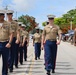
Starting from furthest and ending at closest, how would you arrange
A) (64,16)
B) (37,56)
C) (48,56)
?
(64,16) → (37,56) → (48,56)

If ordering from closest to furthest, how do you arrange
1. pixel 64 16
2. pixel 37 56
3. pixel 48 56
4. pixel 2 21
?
1. pixel 2 21
2. pixel 48 56
3. pixel 37 56
4. pixel 64 16

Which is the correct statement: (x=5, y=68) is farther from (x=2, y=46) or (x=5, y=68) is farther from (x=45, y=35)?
(x=45, y=35)

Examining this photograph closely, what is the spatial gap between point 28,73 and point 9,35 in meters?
2.37

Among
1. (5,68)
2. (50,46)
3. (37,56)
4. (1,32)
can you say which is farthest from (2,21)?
(37,56)

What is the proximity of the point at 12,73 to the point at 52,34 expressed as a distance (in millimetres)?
2100

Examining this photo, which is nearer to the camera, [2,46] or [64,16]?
[2,46]

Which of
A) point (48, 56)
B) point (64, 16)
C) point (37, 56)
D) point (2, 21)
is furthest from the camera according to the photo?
point (64, 16)

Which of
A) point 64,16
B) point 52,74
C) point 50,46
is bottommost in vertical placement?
point 52,74

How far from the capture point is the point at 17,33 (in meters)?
14.7

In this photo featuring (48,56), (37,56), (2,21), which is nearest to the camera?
(2,21)

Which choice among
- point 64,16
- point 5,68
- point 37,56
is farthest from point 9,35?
point 64,16

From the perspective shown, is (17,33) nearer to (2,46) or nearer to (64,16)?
(2,46)

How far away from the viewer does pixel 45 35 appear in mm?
14102

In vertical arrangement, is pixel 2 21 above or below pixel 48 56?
above
